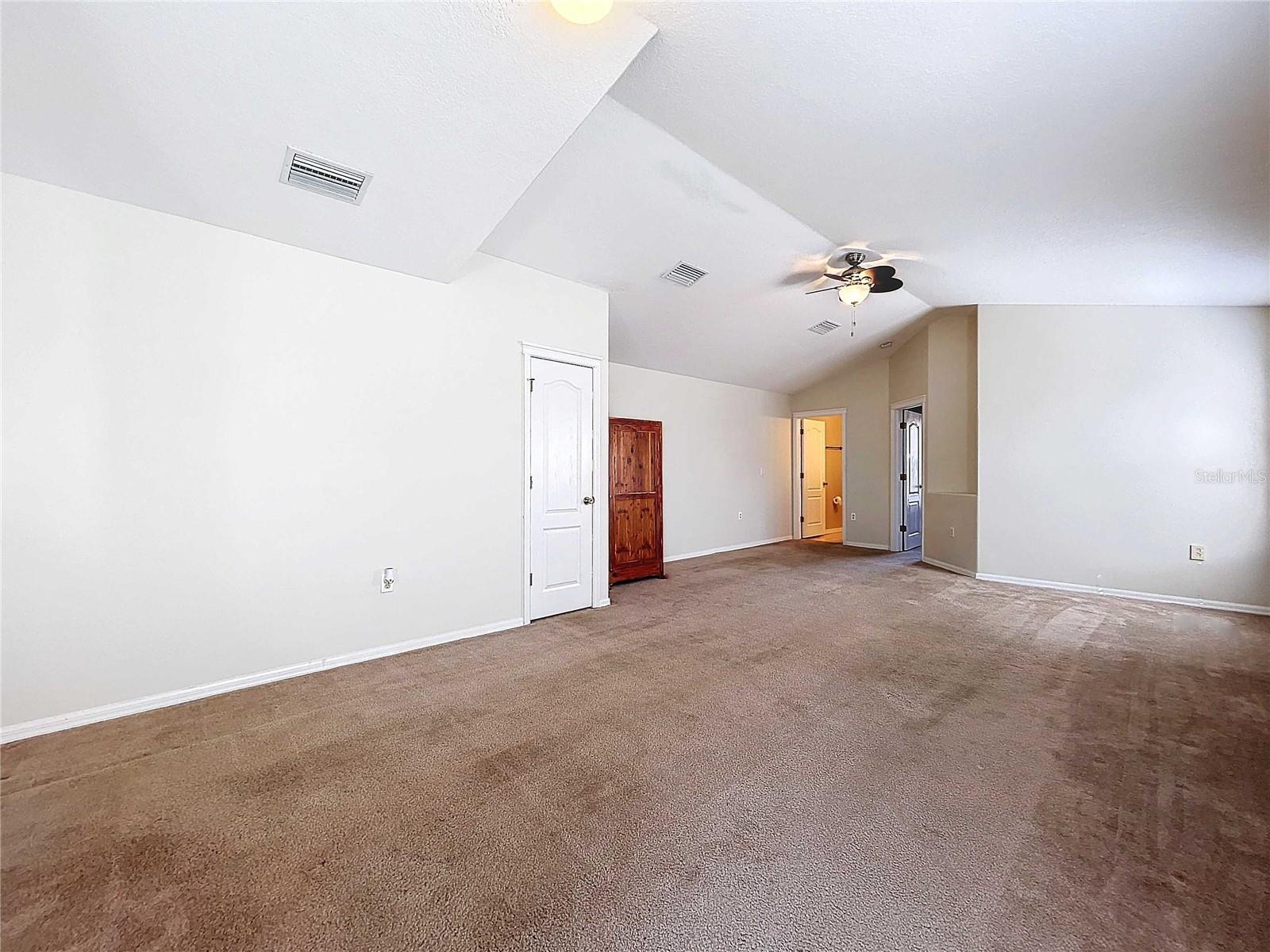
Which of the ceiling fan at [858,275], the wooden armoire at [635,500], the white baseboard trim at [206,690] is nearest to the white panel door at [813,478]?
the wooden armoire at [635,500]

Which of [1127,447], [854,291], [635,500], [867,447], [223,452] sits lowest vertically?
[635,500]

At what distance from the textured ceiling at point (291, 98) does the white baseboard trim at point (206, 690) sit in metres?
2.52

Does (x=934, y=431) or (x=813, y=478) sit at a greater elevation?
(x=934, y=431)

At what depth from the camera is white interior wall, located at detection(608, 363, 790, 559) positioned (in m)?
7.20

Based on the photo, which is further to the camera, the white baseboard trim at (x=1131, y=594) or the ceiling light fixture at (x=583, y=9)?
the white baseboard trim at (x=1131, y=594)

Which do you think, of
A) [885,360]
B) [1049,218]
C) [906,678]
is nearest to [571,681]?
[906,678]

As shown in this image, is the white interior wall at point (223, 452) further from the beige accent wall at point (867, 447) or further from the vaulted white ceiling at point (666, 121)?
the beige accent wall at point (867, 447)

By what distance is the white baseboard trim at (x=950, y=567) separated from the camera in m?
6.16

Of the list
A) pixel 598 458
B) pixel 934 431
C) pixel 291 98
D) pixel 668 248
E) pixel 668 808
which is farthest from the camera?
pixel 934 431

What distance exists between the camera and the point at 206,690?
2988 mm

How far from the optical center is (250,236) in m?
3.10

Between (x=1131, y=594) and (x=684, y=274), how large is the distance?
5190mm

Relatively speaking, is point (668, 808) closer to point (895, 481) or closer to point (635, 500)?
point (635, 500)

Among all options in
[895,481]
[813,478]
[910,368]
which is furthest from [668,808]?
[813,478]
